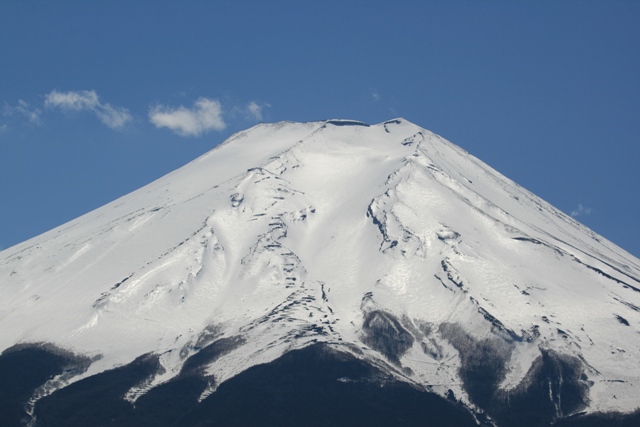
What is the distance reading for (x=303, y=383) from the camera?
4336 inches

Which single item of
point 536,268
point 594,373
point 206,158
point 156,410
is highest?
point 206,158

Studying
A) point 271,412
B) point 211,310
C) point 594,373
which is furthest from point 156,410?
point 594,373

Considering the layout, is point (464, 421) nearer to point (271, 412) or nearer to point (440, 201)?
point (271, 412)

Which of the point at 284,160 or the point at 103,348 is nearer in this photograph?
the point at 103,348

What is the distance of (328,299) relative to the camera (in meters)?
130

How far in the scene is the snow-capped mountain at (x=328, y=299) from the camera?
110 m

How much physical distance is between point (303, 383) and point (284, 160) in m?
71.3

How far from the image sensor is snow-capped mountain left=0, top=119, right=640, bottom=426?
362ft

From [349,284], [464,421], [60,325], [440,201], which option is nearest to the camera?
[464,421]

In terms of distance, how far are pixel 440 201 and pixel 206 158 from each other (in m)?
58.0

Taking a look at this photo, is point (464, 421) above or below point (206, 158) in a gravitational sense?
below

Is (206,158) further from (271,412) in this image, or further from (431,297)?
(271,412)

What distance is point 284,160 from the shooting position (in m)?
176

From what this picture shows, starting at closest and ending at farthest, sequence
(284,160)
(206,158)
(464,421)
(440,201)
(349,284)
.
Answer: (464,421) → (349,284) → (440,201) → (284,160) → (206,158)
